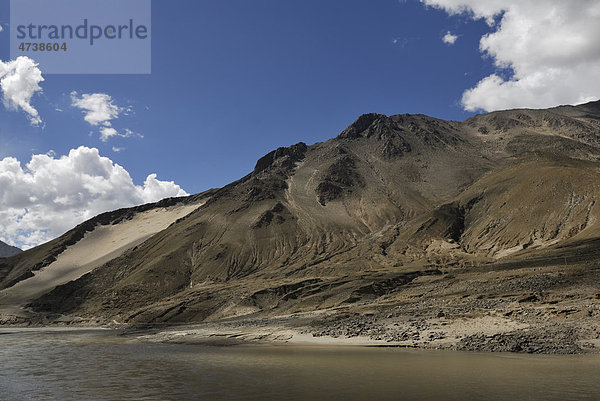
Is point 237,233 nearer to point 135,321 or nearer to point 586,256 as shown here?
point 135,321

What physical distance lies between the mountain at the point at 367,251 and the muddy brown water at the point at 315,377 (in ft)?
27.3

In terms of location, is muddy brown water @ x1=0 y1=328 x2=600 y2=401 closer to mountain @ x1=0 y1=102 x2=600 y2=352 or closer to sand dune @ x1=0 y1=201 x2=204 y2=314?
mountain @ x1=0 y1=102 x2=600 y2=352

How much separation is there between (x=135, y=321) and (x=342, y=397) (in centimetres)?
8009

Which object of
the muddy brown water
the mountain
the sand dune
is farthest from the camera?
the sand dune

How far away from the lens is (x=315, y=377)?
24.0 m

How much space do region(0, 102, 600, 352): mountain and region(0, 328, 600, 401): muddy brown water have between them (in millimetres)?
8312

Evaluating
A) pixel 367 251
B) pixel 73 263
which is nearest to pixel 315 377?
pixel 367 251

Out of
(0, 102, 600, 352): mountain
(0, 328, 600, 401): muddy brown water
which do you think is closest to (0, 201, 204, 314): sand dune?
(0, 102, 600, 352): mountain

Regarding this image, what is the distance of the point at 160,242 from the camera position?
139 meters

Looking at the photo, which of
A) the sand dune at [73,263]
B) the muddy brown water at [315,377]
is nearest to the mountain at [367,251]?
the sand dune at [73,263]

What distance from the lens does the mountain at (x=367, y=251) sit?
175 ft

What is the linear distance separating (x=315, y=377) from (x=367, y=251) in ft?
294

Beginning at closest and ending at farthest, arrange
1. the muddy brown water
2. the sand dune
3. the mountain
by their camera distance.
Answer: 1. the muddy brown water
2. the mountain
3. the sand dune

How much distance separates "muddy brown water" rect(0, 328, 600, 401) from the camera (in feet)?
64.2
